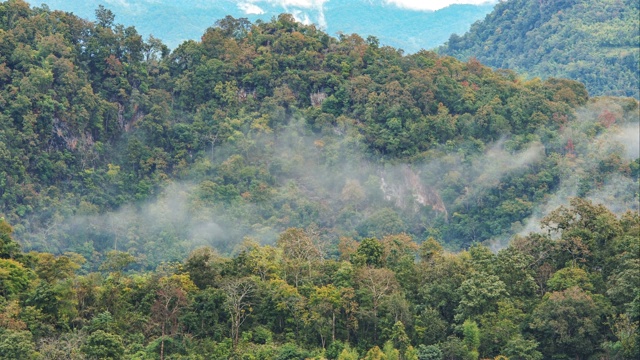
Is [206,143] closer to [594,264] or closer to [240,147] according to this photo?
[240,147]

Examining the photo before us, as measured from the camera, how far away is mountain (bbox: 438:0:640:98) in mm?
95688

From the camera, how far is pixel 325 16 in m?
150

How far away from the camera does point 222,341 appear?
40.1m

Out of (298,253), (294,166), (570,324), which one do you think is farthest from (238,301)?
(294,166)

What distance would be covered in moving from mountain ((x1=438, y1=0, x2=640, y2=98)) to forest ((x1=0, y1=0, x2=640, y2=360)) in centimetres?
3056

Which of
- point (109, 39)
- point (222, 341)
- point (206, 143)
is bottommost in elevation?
point (222, 341)

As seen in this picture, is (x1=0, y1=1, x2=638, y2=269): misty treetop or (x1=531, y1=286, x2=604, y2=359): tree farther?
(x1=0, y1=1, x2=638, y2=269): misty treetop

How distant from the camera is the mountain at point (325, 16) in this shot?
121m

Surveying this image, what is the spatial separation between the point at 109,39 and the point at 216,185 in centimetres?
1125

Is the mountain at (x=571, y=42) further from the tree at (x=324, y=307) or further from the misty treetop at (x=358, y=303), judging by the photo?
the tree at (x=324, y=307)

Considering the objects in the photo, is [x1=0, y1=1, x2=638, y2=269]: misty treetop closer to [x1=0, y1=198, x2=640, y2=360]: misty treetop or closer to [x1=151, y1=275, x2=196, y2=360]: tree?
[x1=0, y1=198, x2=640, y2=360]: misty treetop

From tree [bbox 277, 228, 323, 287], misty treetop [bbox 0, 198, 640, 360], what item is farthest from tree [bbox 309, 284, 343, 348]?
tree [bbox 277, 228, 323, 287]

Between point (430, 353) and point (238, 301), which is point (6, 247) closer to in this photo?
point (238, 301)

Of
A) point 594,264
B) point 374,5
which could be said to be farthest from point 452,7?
point 594,264
